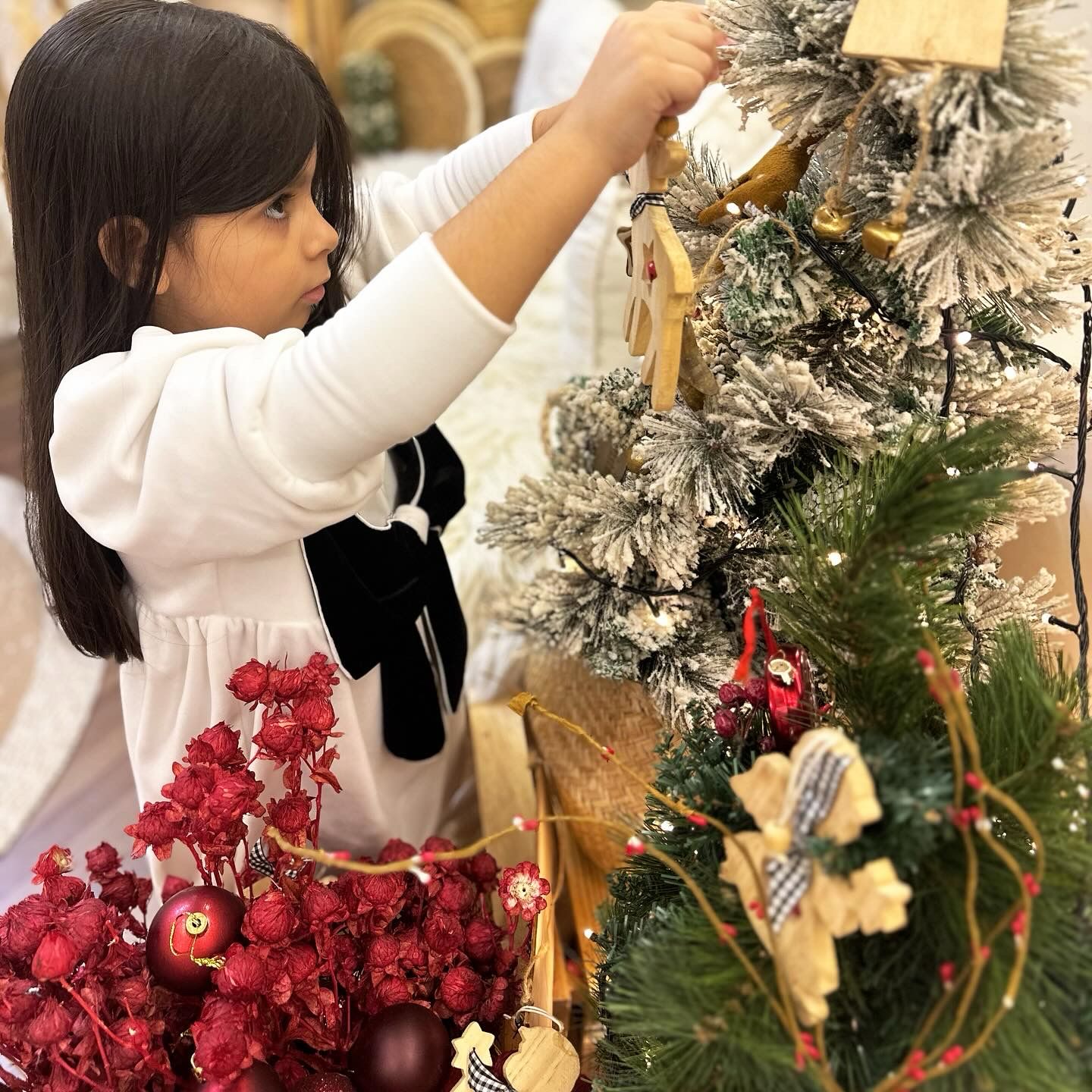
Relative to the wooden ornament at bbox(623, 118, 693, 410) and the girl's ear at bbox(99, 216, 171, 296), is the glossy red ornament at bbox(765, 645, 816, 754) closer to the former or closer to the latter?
the wooden ornament at bbox(623, 118, 693, 410)

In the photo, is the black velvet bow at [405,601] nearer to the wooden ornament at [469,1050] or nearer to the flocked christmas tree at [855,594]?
the flocked christmas tree at [855,594]

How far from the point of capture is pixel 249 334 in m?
0.57

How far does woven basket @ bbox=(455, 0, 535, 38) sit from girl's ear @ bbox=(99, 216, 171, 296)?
4.53 feet

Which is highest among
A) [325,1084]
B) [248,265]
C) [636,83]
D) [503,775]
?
[636,83]

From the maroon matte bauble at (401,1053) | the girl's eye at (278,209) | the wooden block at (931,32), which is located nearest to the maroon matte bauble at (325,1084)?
the maroon matte bauble at (401,1053)

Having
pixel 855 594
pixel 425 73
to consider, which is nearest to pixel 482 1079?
pixel 855 594

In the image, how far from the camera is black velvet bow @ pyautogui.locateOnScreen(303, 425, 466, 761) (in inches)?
26.1

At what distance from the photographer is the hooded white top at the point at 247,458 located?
19.3 inches

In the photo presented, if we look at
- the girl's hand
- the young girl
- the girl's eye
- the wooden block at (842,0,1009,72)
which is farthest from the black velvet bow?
the wooden block at (842,0,1009,72)

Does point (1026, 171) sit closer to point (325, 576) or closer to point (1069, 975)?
point (1069, 975)

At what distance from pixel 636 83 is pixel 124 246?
34 cm

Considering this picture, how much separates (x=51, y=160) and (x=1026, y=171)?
0.57 meters

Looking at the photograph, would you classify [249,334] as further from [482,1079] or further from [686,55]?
[482,1079]

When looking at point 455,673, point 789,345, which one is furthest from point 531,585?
point 789,345
